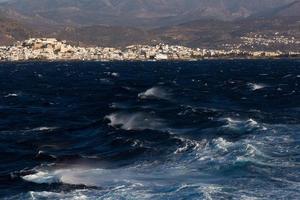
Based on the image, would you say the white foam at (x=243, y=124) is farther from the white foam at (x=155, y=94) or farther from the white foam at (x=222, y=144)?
Answer: the white foam at (x=155, y=94)

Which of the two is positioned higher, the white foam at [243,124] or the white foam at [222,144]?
the white foam at [222,144]

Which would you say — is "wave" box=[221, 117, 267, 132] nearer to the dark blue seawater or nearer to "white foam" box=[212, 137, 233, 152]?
the dark blue seawater

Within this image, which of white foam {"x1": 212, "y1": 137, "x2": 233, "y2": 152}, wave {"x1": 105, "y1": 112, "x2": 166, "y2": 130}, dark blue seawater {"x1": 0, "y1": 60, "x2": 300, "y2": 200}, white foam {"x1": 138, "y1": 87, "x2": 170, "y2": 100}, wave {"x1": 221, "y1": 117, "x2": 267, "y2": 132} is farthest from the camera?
white foam {"x1": 138, "y1": 87, "x2": 170, "y2": 100}

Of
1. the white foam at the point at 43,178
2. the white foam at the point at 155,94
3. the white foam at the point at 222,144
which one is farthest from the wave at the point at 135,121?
the white foam at the point at 155,94

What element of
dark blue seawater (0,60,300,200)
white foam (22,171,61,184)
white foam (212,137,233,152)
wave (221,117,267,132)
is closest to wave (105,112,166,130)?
dark blue seawater (0,60,300,200)

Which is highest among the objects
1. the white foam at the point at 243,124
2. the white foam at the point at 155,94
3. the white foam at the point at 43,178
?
the white foam at the point at 43,178

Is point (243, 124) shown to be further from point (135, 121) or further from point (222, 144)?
point (135, 121)

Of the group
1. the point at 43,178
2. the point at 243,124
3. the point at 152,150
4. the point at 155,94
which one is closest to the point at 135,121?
the point at 243,124

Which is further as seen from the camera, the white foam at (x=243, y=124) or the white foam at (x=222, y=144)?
the white foam at (x=243, y=124)
